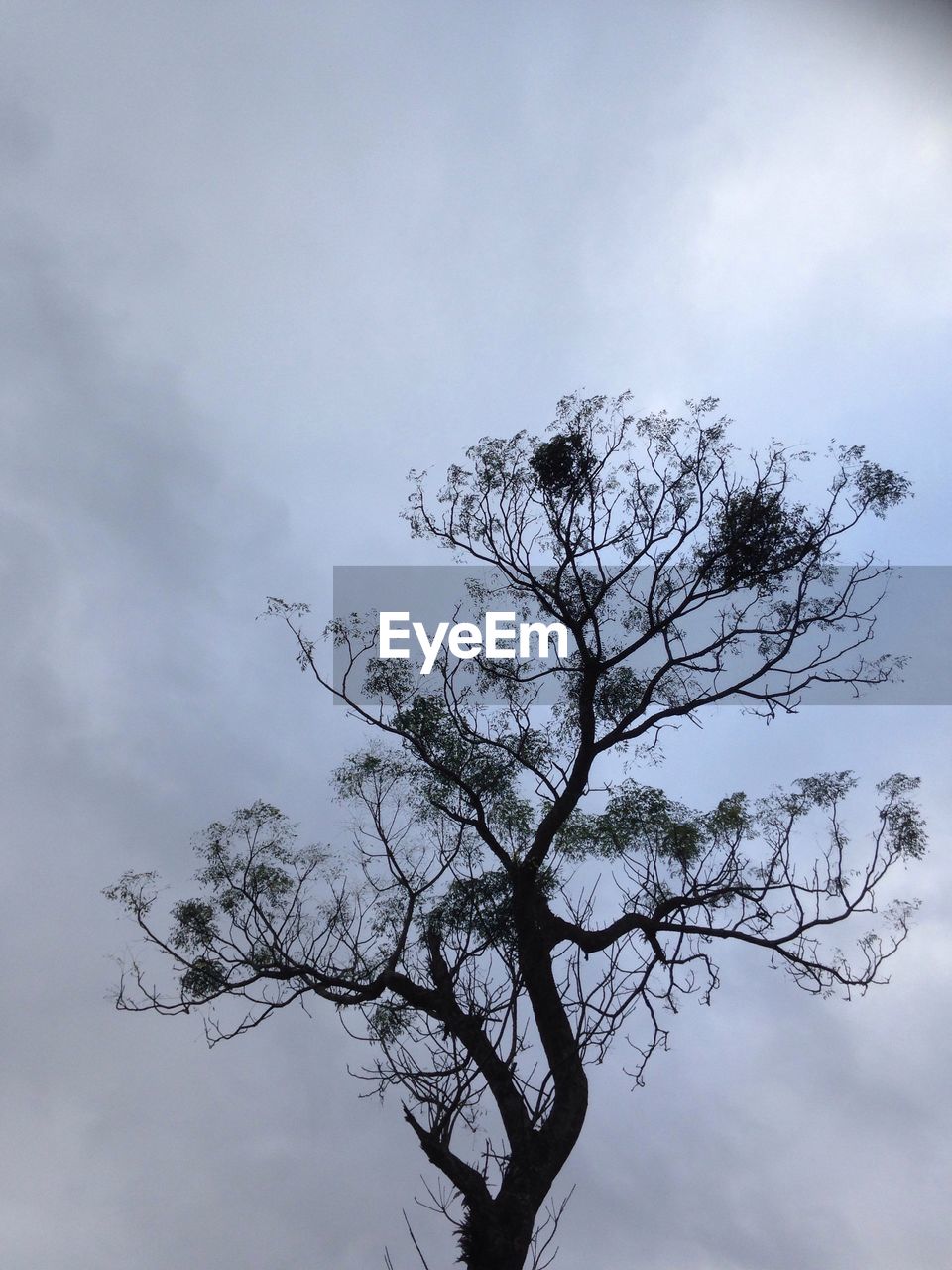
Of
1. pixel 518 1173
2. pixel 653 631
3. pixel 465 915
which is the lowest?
pixel 518 1173

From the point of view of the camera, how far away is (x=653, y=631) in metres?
9.41

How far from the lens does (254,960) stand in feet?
28.1

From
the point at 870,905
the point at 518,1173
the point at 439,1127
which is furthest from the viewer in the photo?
the point at 870,905

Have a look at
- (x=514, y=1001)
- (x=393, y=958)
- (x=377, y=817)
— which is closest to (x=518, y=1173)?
(x=393, y=958)

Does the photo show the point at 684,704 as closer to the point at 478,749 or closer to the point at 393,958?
the point at 478,749

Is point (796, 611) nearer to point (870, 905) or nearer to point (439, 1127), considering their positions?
point (870, 905)

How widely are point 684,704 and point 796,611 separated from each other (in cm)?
192

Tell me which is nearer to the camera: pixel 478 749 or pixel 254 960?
pixel 254 960

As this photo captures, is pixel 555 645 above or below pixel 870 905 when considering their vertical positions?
above

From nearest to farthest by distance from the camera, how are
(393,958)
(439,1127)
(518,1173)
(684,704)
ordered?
(439,1127), (518,1173), (393,958), (684,704)

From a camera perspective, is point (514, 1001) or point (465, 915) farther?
point (465, 915)

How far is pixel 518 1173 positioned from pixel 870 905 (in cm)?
430

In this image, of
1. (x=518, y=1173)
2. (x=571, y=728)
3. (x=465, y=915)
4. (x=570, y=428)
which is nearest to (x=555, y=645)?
(x=571, y=728)

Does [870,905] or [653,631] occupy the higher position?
[653,631]
